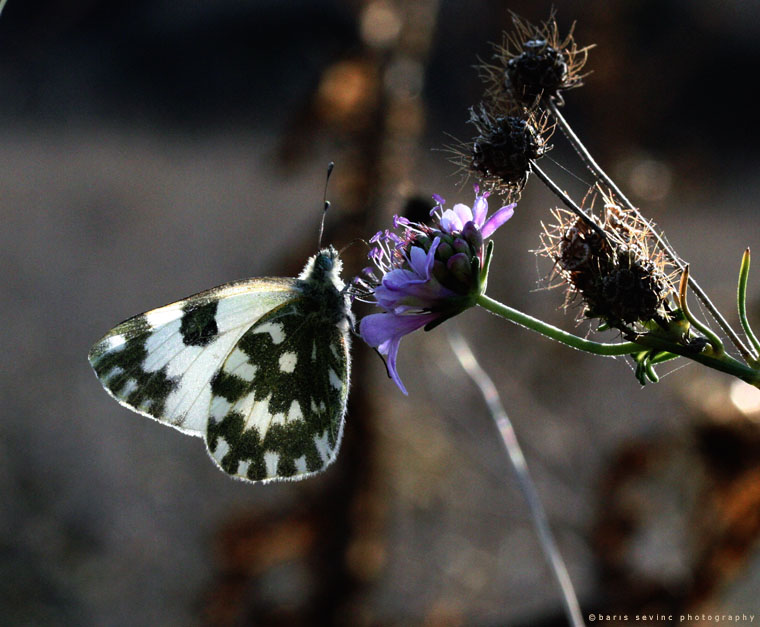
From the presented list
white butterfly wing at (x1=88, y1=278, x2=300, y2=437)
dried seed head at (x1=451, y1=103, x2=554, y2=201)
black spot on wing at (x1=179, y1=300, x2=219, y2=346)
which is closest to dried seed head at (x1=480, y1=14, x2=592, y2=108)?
dried seed head at (x1=451, y1=103, x2=554, y2=201)

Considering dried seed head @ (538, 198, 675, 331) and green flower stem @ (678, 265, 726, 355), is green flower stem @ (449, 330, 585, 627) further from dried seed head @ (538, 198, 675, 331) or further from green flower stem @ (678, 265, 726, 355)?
green flower stem @ (678, 265, 726, 355)

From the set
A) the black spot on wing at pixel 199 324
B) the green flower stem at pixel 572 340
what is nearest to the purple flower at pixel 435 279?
the green flower stem at pixel 572 340

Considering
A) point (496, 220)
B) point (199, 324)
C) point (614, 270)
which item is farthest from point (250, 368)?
point (614, 270)

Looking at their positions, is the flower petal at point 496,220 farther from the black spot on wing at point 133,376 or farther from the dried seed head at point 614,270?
the black spot on wing at point 133,376

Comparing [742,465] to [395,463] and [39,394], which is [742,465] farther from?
[39,394]

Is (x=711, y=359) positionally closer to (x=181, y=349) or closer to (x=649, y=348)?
(x=649, y=348)

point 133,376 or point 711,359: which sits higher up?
point 711,359
